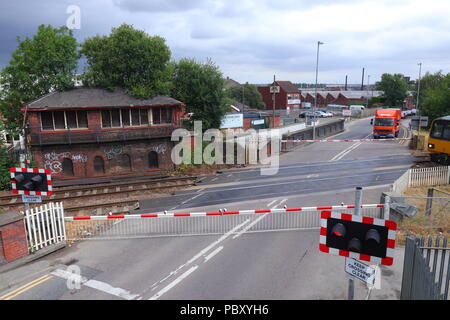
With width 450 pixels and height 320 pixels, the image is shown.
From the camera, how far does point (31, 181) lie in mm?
10289

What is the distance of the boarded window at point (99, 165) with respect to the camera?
24.0 meters

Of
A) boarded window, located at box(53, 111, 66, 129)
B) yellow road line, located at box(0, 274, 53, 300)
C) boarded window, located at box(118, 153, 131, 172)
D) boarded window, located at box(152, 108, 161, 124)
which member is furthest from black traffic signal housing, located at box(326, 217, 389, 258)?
boarded window, located at box(53, 111, 66, 129)

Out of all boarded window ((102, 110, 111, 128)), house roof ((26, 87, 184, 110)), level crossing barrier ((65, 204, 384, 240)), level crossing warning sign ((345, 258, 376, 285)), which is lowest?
level crossing barrier ((65, 204, 384, 240))

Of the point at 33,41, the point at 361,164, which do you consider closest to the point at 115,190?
the point at 33,41

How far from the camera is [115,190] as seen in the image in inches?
779

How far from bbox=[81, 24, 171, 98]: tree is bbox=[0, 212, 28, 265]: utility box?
16943 mm

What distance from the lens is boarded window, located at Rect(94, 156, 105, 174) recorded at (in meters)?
24.0

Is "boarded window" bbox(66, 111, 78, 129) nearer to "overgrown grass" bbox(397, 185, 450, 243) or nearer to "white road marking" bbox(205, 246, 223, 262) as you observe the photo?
"white road marking" bbox(205, 246, 223, 262)

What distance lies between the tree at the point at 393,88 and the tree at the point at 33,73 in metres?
92.2

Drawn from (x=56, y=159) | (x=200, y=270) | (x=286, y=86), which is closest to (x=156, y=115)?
(x=56, y=159)

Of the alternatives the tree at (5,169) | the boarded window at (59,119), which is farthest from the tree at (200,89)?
the tree at (5,169)

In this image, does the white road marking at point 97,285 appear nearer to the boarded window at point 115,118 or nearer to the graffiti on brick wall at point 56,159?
the graffiti on brick wall at point 56,159
